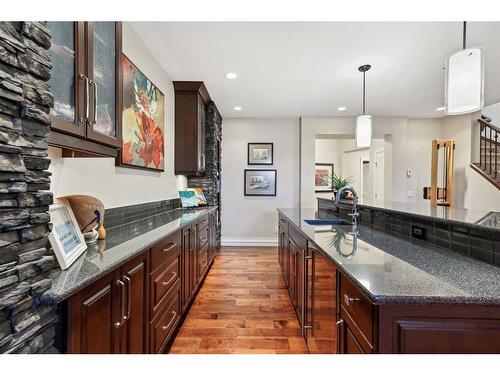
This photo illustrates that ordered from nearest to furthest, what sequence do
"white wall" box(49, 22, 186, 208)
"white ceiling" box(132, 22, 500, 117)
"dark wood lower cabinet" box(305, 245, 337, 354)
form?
1. "dark wood lower cabinet" box(305, 245, 337, 354)
2. "white wall" box(49, 22, 186, 208)
3. "white ceiling" box(132, 22, 500, 117)

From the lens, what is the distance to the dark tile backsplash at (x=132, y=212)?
201 cm

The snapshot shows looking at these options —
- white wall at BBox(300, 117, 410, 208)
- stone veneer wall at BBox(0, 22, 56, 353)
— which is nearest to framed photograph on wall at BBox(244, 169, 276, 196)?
white wall at BBox(300, 117, 410, 208)

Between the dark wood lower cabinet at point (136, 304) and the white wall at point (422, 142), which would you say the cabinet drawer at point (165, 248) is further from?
the white wall at point (422, 142)

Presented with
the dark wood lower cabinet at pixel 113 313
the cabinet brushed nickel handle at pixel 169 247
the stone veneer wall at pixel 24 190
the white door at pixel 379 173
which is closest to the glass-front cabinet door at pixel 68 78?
the stone veneer wall at pixel 24 190

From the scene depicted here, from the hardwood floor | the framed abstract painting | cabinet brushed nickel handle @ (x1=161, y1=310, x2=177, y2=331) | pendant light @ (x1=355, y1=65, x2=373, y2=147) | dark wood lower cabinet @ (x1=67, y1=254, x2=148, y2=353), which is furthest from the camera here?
pendant light @ (x1=355, y1=65, x2=373, y2=147)

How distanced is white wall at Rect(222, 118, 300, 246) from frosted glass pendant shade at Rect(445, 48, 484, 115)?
12.1 ft

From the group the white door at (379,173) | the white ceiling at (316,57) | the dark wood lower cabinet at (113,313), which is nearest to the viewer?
the dark wood lower cabinet at (113,313)

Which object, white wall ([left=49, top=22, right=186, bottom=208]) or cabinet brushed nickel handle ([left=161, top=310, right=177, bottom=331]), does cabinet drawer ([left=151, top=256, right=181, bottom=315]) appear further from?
white wall ([left=49, top=22, right=186, bottom=208])

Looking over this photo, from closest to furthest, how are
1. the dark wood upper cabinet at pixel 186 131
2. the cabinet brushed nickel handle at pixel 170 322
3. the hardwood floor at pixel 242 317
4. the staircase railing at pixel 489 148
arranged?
the cabinet brushed nickel handle at pixel 170 322
the hardwood floor at pixel 242 317
the dark wood upper cabinet at pixel 186 131
the staircase railing at pixel 489 148

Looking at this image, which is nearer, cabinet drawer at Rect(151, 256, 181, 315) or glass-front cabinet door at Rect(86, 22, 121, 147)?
glass-front cabinet door at Rect(86, 22, 121, 147)

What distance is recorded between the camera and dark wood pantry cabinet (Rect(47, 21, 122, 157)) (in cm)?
106

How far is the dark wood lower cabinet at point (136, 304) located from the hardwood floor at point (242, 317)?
0.71 feet
